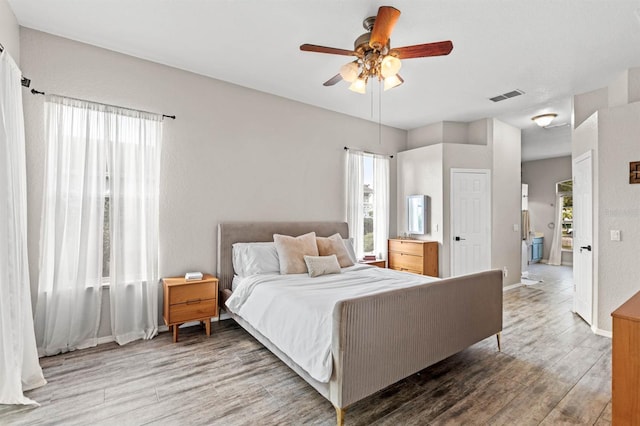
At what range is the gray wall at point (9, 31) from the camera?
2420 millimetres

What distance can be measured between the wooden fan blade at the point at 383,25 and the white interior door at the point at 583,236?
127 inches

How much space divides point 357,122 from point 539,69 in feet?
8.47

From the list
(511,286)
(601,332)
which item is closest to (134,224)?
(601,332)

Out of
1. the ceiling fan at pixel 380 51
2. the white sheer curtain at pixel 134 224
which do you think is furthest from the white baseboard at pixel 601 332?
the white sheer curtain at pixel 134 224

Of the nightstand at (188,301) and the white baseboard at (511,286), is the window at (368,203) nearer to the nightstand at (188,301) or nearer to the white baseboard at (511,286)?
the white baseboard at (511,286)

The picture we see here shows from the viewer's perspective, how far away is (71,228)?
2979 millimetres

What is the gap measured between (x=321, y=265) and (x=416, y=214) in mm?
2636

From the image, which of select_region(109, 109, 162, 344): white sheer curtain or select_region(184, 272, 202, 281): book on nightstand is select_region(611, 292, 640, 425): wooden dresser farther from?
select_region(109, 109, 162, 344): white sheer curtain

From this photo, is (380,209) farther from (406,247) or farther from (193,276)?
(193,276)

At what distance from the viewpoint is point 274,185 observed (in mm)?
4355

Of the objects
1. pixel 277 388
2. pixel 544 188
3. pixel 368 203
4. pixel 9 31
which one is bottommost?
pixel 277 388

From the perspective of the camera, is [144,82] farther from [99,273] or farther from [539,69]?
[539,69]

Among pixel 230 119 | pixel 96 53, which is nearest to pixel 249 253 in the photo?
pixel 230 119

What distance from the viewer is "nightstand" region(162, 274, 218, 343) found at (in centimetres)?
320
